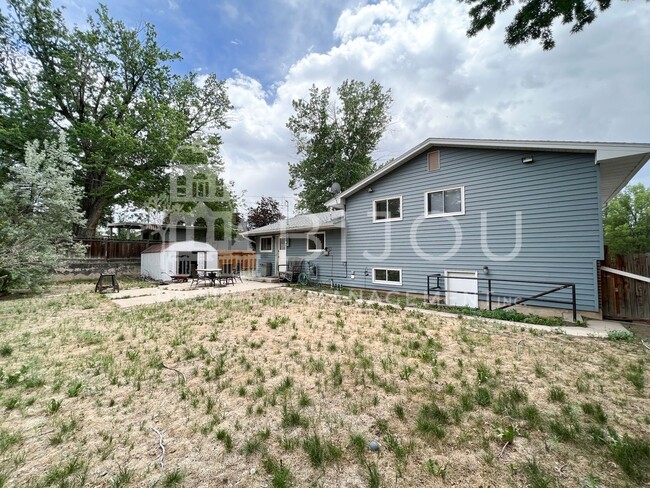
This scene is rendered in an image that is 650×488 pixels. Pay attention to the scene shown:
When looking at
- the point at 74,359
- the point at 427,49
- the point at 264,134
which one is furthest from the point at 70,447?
the point at 264,134

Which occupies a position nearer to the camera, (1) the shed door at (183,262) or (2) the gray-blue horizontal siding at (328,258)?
(2) the gray-blue horizontal siding at (328,258)

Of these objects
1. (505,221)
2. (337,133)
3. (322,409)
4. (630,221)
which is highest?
(337,133)

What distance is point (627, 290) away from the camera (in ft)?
21.3

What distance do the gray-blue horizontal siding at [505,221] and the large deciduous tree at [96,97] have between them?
15137 mm

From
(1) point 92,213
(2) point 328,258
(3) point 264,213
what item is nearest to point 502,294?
(2) point 328,258

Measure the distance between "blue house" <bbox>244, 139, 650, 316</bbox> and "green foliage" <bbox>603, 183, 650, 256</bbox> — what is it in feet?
103

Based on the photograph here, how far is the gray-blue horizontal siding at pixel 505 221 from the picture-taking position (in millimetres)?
6688

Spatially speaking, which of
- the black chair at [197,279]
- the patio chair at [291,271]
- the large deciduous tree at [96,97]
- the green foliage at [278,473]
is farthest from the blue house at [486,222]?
the large deciduous tree at [96,97]

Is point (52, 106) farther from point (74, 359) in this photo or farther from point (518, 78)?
point (518, 78)

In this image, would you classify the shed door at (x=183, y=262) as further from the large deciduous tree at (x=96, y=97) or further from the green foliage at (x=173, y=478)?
the green foliage at (x=173, y=478)

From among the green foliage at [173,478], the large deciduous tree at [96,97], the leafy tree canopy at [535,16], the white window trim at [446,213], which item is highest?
the large deciduous tree at [96,97]

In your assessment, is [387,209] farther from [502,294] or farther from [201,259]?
[201,259]

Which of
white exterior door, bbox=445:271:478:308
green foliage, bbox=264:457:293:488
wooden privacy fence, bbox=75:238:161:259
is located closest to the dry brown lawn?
green foliage, bbox=264:457:293:488

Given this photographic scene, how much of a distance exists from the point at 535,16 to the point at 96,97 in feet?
76.4
